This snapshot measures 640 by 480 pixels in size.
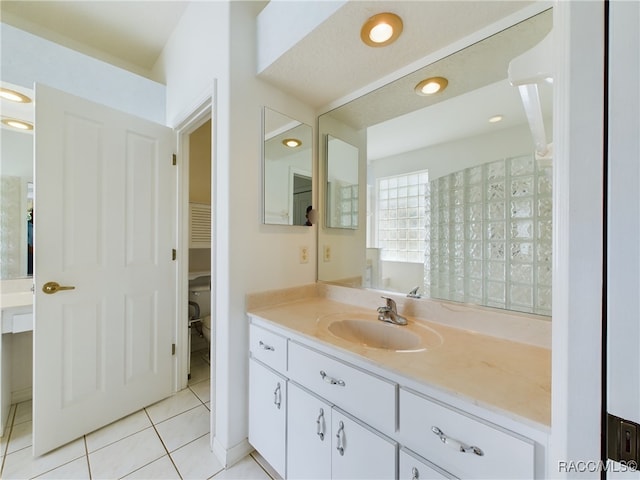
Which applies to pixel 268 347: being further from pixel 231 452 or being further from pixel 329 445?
pixel 231 452

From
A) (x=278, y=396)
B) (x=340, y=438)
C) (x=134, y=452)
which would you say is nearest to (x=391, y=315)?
(x=340, y=438)

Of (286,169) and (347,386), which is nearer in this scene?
(347,386)

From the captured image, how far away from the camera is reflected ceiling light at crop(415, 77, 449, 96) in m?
1.26

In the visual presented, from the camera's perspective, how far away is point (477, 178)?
1.16 metres

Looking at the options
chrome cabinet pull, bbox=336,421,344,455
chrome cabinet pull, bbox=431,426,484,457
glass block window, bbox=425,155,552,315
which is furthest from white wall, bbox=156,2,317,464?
chrome cabinet pull, bbox=431,426,484,457

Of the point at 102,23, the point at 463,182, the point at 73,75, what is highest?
the point at 102,23

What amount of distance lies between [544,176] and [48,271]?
2434 mm

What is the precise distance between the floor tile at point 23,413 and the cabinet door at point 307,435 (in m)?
1.84

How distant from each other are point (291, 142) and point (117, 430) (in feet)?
6.86

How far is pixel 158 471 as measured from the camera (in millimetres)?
1295

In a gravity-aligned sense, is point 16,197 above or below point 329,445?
above

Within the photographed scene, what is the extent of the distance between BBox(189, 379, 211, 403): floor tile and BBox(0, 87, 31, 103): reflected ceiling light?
228cm

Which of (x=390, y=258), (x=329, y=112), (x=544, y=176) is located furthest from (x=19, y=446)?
(x=544, y=176)

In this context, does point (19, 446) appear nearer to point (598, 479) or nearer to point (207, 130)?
point (598, 479)
